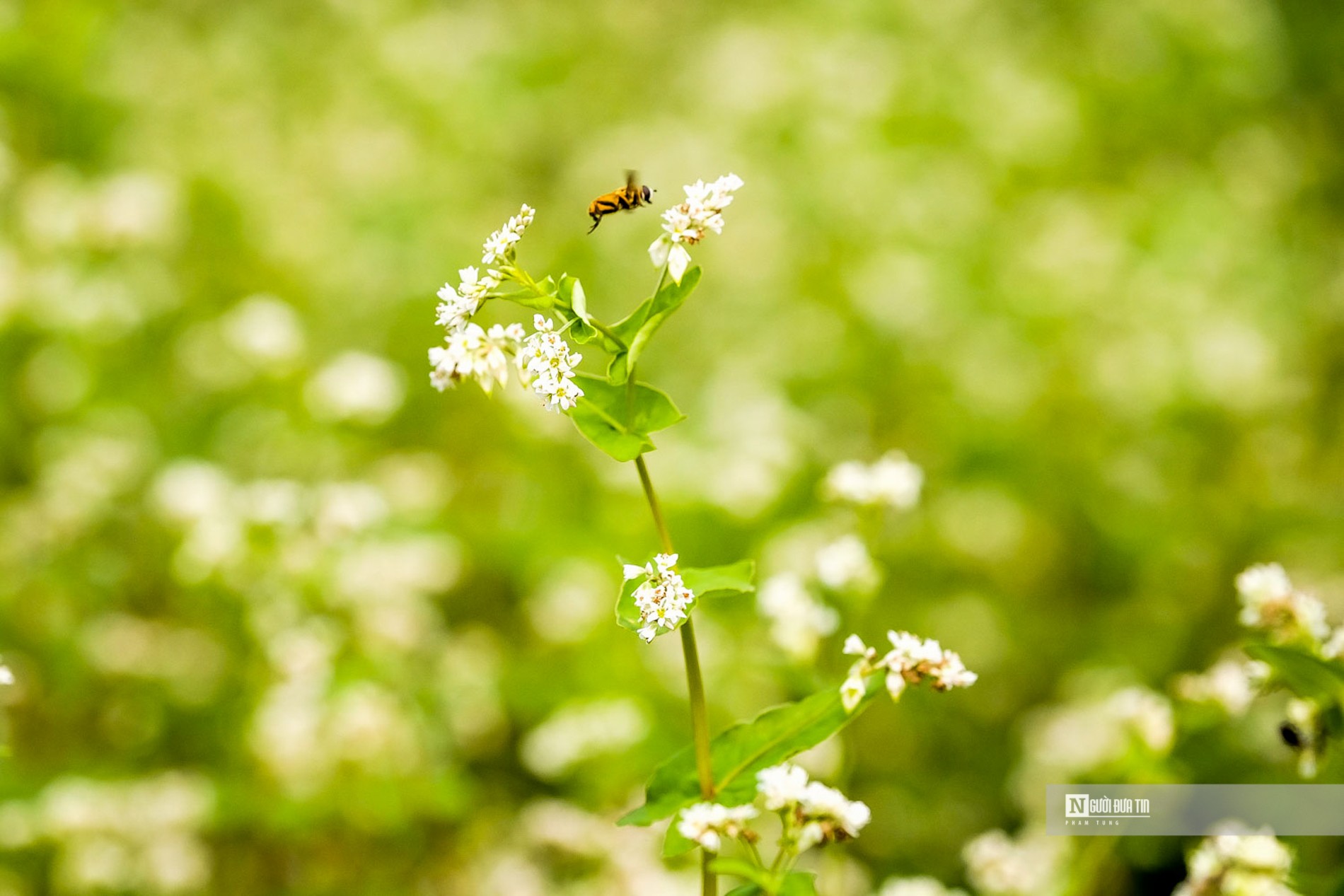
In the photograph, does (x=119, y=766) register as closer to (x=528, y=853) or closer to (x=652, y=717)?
(x=528, y=853)

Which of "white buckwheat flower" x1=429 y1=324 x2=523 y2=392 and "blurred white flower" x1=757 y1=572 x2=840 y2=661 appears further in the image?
"blurred white flower" x1=757 y1=572 x2=840 y2=661

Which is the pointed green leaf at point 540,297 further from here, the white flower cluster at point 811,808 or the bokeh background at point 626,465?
the bokeh background at point 626,465

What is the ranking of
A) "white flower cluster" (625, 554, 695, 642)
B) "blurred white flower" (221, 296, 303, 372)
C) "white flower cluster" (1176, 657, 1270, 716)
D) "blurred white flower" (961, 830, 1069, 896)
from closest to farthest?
"white flower cluster" (625, 554, 695, 642)
"white flower cluster" (1176, 657, 1270, 716)
"blurred white flower" (961, 830, 1069, 896)
"blurred white flower" (221, 296, 303, 372)

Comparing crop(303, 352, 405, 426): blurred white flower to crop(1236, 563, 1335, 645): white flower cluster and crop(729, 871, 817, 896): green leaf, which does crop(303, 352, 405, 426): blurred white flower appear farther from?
crop(1236, 563, 1335, 645): white flower cluster

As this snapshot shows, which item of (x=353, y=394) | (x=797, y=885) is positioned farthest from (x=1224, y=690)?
(x=353, y=394)

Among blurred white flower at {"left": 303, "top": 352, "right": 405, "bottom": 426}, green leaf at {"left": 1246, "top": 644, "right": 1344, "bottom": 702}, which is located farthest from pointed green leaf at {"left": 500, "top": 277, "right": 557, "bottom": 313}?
blurred white flower at {"left": 303, "top": 352, "right": 405, "bottom": 426}

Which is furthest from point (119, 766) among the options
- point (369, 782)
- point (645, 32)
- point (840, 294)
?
point (645, 32)

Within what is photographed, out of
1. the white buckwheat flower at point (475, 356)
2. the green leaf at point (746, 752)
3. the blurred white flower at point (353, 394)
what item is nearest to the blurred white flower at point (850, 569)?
the green leaf at point (746, 752)
